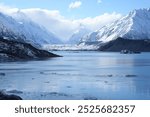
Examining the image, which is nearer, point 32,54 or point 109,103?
point 109,103

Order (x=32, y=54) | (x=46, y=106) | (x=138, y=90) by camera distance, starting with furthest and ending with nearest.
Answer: (x=32, y=54), (x=138, y=90), (x=46, y=106)

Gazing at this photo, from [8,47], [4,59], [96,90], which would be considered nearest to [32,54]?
[8,47]

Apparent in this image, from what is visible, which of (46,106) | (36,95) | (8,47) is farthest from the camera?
(8,47)

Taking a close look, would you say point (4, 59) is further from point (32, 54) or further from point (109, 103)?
point (109, 103)

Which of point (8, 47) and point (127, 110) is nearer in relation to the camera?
point (127, 110)

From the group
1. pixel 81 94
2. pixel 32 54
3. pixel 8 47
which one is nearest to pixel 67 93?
pixel 81 94

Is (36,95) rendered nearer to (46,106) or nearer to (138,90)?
(138,90)

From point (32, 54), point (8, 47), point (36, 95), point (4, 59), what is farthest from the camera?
point (32, 54)

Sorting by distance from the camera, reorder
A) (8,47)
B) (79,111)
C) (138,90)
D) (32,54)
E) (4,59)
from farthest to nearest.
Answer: (32,54), (8,47), (4,59), (138,90), (79,111)

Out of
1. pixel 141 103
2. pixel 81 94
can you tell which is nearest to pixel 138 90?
pixel 81 94
